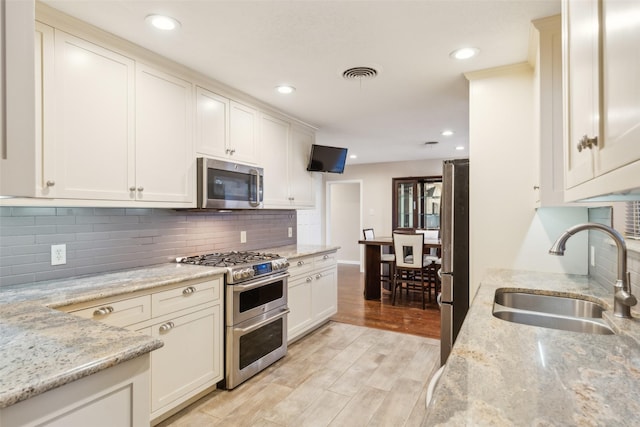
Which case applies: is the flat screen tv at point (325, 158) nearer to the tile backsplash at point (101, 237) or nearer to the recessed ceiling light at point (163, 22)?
the tile backsplash at point (101, 237)

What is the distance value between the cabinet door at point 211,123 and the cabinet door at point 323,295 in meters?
1.61

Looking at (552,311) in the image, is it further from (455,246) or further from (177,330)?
(177,330)

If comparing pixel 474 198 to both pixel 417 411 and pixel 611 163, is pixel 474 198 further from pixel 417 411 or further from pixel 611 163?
pixel 611 163

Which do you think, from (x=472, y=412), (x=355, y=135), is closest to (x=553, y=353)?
(x=472, y=412)

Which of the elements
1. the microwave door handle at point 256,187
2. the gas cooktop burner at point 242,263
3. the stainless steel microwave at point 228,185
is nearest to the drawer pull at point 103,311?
the gas cooktop burner at point 242,263

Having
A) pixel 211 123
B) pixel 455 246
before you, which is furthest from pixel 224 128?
pixel 455 246

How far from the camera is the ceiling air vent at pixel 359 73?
8.42 ft

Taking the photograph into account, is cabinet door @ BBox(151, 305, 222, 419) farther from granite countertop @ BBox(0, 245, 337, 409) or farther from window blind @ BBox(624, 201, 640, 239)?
window blind @ BBox(624, 201, 640, 239)

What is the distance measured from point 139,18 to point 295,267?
2.21 meters

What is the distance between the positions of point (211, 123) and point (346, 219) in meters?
5.79

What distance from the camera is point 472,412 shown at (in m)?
0.70

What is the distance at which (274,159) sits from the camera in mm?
3545

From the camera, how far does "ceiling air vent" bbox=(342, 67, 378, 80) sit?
257 cm

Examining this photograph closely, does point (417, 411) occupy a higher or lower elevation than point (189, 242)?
lower
